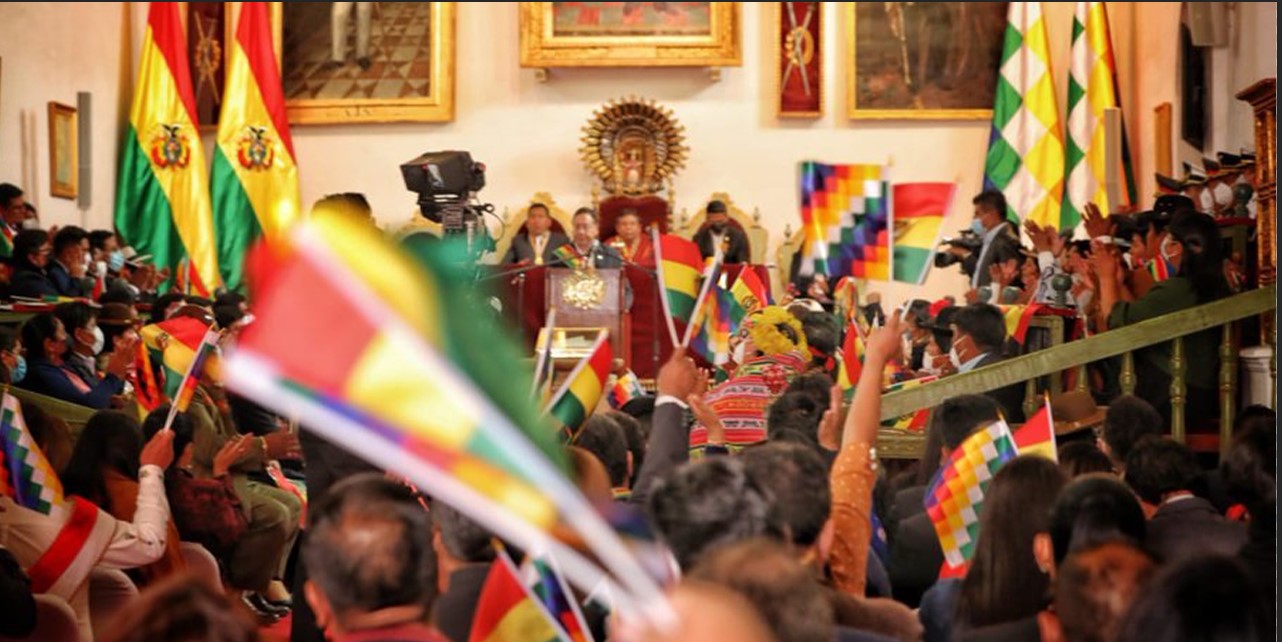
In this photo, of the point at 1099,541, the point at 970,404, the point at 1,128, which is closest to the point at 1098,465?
the point at 970,404

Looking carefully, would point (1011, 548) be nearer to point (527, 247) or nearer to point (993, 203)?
point (993, 203)

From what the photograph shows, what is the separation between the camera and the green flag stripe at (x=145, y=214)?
13594 mm

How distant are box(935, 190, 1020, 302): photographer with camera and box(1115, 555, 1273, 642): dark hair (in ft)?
20.6

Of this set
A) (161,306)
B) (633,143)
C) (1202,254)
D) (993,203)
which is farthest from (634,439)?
(633,143)

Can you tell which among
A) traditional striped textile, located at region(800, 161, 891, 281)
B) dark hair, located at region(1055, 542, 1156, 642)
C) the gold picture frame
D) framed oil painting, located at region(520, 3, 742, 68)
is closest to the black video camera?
traditional striped textile, located at region(800, 161, 891, 281)

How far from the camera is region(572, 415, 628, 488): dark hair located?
4.10m

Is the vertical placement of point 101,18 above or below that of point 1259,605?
above

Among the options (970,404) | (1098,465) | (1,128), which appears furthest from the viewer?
(1,128)

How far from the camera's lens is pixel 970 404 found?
455cm

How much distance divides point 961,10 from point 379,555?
40.0 ft

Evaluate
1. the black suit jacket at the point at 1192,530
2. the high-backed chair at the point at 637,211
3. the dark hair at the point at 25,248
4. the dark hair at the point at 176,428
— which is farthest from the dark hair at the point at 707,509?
the high-backed chair at the point at 637,211

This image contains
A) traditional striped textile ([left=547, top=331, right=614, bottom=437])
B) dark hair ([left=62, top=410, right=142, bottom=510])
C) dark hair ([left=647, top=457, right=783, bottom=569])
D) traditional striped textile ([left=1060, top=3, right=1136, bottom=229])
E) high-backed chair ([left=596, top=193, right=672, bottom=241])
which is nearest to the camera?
dark hair ([left=647, top=457, right=783, bottom=569])

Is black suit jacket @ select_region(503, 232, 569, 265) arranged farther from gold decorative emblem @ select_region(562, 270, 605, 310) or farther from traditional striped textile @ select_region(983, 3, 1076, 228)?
traditional striped textile @ select_region(983, 3, 1076, 228)

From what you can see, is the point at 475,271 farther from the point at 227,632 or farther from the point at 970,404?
the point at 227,632
